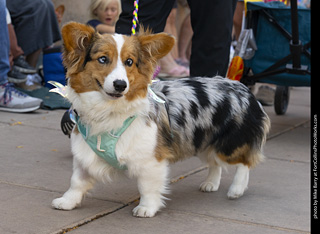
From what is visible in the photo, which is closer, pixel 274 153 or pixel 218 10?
pixel 218 10

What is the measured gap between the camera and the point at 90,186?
367cm

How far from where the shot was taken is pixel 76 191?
3604 mm

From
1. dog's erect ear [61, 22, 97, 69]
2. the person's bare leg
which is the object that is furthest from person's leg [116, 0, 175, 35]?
the person's bare leg

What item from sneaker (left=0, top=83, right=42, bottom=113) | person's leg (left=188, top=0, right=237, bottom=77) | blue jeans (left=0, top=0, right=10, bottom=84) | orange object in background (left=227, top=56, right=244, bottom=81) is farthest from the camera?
orange object in background (left=227, top=56, right=244, bottom=81)

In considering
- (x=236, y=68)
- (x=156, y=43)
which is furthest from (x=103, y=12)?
(x=156, y=43)

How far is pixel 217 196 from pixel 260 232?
0.79 meters

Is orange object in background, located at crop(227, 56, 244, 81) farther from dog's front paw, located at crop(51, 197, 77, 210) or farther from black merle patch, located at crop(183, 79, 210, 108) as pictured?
dog's front paw, located at crop(51, 197, 77, 210)

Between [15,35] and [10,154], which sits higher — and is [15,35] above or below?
above

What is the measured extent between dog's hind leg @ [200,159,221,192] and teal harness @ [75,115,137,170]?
2.96 ft

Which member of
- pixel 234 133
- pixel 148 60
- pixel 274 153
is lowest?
pixel 274 153

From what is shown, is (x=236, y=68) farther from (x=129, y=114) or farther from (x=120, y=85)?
(x=120, y=85)

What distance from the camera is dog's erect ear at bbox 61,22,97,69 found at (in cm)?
339
